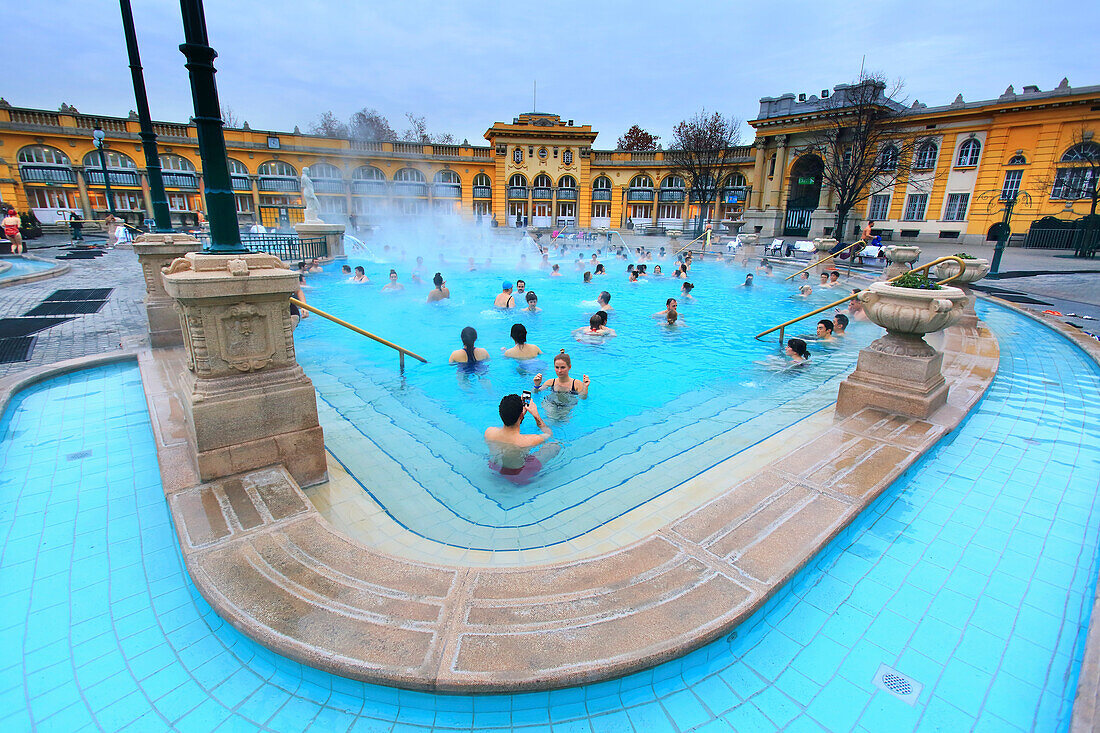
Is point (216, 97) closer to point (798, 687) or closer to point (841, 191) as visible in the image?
point (798, 687)

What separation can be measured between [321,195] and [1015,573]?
45.7 meters

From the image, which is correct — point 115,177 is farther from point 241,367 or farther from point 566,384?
point 241,367

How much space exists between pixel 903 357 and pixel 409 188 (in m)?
45.2

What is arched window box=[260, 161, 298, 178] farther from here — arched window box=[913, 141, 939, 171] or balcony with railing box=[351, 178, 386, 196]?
arched window box=[913, 141, 939, 171]

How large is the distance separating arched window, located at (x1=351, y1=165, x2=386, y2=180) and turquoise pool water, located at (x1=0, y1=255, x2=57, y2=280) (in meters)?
Answer: 26.7

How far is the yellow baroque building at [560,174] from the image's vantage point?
28.4m

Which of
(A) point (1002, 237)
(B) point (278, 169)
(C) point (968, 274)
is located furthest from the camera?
(B) point (278, 169)

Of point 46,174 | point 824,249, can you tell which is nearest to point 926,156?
point 824,249

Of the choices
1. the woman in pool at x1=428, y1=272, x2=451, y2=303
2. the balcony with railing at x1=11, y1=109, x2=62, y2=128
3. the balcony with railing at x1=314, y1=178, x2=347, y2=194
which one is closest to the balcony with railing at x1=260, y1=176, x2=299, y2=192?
the balcony with railing at x1=314, y1=178, x2=347, y2=194

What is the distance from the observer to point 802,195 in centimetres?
3672

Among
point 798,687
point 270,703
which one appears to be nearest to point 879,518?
point 798,687

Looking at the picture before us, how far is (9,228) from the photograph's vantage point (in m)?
19.0

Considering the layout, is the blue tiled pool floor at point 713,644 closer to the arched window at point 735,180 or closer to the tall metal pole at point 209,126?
the tall metal pole at point 209,126

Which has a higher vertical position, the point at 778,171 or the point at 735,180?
the point at 735,180
